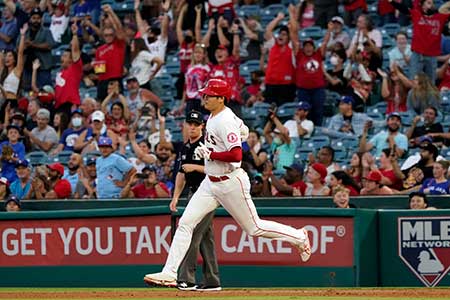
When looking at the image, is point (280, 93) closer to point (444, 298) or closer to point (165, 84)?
point (165, 84)

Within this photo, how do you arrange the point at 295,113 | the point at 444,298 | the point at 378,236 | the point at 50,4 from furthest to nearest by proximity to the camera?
1. the point at 50,4
2. the point at 295,113
3. the point at 378,236
4. the point at 444,298

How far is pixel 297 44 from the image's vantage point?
779 inches

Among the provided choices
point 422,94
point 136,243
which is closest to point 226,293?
point 136,243

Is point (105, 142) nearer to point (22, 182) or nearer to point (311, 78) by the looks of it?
point (22, 182)

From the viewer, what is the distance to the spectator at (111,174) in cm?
1720

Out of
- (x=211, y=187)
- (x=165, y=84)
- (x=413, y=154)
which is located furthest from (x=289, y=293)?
(x=165, y=84)

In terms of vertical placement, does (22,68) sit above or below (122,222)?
above

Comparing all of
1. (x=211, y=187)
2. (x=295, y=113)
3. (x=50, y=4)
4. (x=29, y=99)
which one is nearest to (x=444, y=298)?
(x=211, y=187)

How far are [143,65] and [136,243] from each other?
6.94 metres

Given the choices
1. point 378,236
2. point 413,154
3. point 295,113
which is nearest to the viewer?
point 378,236

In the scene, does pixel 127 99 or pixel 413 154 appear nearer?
pixel 413 154

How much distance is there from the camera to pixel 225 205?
12078mm

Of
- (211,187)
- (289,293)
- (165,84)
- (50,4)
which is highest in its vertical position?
(50,4)

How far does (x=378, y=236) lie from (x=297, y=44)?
620cm
